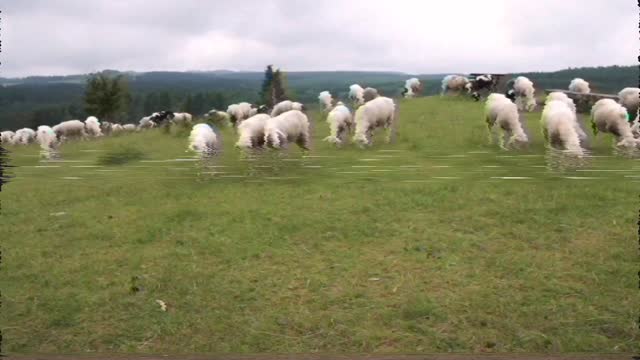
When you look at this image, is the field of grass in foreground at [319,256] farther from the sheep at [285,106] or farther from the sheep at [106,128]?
the sheep at [106,128]

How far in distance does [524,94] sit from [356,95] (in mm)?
9450

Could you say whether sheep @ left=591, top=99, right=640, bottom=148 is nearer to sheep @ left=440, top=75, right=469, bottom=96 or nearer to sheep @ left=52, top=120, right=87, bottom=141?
sheep @ left=440, top=75, right=469, bottom=96

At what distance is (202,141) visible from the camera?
942 centimetres

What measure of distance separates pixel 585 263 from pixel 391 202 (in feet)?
7.14

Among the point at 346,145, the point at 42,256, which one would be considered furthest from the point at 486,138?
the point at 42,256

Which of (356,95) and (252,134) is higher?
(356,95)

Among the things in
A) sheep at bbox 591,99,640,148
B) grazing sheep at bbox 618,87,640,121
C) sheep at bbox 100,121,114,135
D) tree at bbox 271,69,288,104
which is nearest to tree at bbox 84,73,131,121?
sheep at bbox 100,121,114,135

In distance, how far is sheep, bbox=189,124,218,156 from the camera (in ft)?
28.7

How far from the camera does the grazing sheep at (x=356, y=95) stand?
2871 cm

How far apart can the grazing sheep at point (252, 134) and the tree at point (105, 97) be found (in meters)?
34.8

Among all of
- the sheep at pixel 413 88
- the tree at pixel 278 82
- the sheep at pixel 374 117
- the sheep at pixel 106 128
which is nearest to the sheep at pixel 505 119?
the sheep at pixel 374 117

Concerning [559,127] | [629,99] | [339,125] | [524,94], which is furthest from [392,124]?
[524,94]

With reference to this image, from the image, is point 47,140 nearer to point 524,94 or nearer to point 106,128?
point 524,94

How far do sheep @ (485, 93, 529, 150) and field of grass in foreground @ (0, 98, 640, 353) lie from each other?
180 inches
